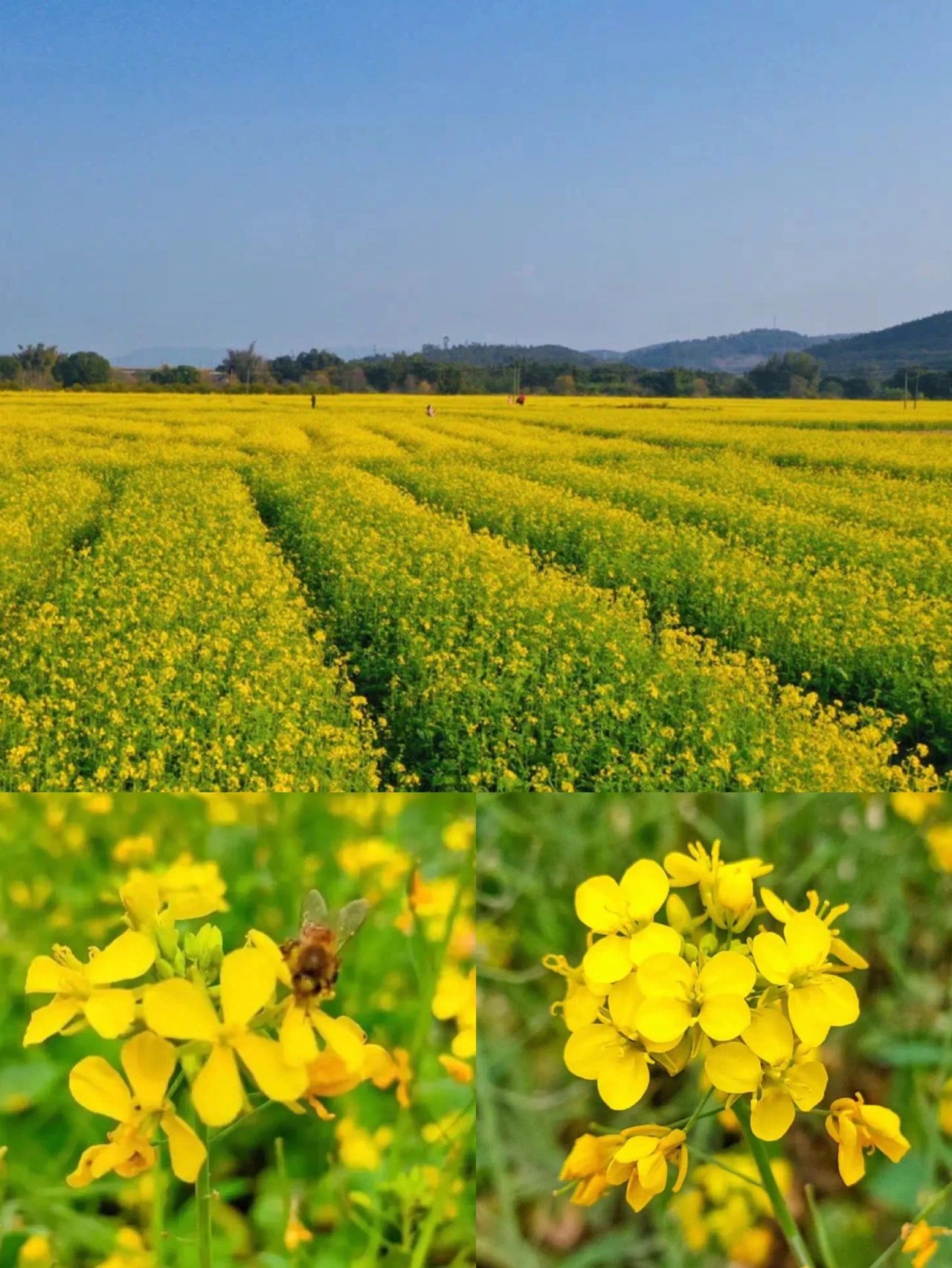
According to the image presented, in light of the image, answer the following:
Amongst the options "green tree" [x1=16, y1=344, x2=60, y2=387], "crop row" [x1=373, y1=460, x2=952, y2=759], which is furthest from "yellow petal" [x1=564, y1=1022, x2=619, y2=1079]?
"green tree" [x1=16, y1=344, x2=60, y2=387]

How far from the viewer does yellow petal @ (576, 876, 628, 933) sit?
1.06m

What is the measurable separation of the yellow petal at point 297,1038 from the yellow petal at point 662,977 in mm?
263

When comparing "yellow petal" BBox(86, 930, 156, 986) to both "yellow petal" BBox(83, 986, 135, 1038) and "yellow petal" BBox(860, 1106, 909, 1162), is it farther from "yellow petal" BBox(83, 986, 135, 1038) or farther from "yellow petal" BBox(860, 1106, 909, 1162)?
"yellow petal" BBox(860, 1106, 909, 1162)

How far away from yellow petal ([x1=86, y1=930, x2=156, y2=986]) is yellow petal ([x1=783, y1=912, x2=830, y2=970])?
500mm

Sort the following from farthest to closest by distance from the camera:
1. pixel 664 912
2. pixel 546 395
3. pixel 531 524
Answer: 1. pixel 546 395
2. pixel 531 524
3. pixel 664 912

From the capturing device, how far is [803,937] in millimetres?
1008

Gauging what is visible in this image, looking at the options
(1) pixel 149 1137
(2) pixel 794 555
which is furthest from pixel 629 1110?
(2) pixel 794 555

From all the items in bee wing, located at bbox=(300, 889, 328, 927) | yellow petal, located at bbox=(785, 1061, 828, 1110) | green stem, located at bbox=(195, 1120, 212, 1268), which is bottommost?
green stem, located at bbox=(195, 1120, 212, 1268)

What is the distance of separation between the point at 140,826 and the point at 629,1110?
0.93 meters

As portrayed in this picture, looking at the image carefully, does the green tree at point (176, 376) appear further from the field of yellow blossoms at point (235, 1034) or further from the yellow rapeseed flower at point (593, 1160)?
the yellow rapeseed flower at point (593, 1160)

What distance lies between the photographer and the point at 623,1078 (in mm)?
1041

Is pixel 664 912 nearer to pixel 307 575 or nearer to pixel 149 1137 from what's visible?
Result: pixel 149 1137

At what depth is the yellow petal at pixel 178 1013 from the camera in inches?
36.0

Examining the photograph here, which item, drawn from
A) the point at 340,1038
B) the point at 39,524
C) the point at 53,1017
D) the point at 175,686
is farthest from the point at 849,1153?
the point at 39,524
